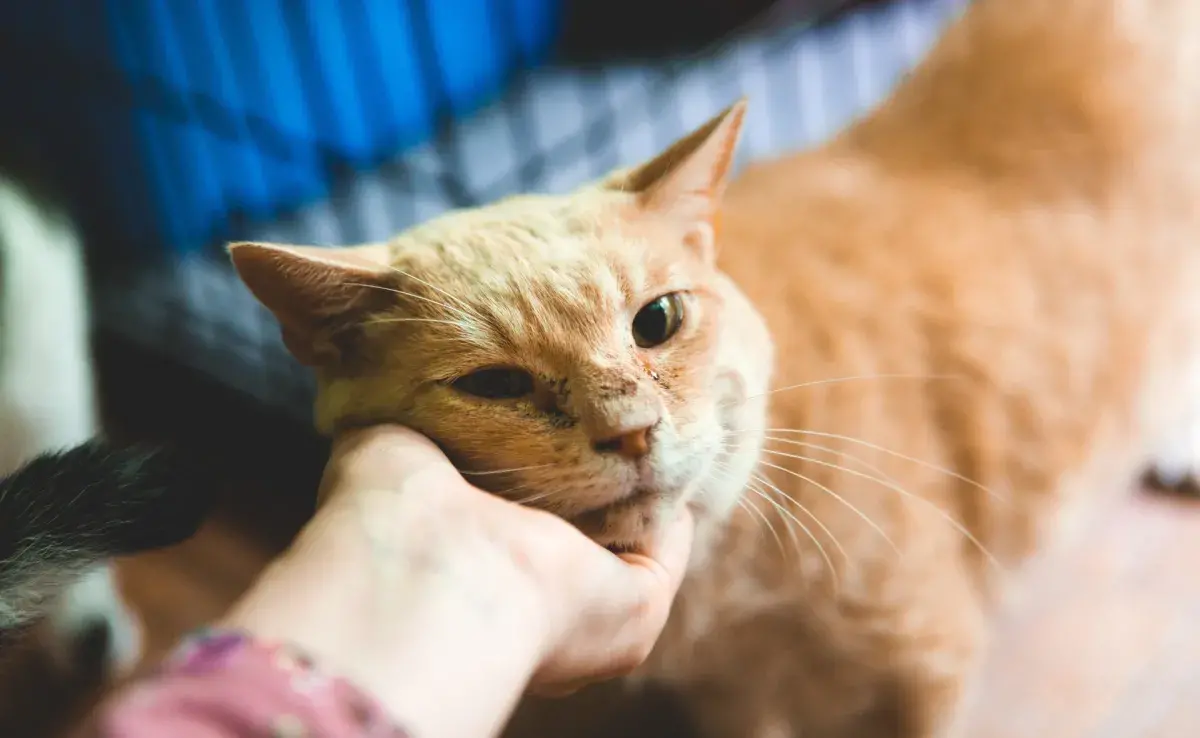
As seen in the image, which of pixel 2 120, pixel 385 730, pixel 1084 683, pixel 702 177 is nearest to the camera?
pixel 385 730

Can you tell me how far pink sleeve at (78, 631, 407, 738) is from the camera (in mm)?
421

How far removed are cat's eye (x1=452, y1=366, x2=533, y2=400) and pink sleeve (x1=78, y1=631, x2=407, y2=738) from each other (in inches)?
12.6

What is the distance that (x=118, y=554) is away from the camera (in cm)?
78

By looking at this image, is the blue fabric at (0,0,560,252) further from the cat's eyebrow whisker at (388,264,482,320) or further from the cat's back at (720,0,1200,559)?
the cat's eyebrow whisker at (388,264,482,320)

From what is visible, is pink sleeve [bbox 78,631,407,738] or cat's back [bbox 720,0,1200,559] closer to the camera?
pink sleeve [bbox 78,631,407,738]

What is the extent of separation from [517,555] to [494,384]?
0.59 feet

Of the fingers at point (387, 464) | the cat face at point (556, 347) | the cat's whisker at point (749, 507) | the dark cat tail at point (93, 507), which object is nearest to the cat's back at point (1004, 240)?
the cat's whisker at point (749, 507)

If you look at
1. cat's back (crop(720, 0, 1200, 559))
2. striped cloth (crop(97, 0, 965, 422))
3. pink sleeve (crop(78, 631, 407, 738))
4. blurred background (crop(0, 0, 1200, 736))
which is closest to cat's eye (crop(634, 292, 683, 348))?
cat's back (crop(720, 0, 1200, 559))

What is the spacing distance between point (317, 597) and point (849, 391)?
77cm

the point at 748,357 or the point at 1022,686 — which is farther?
the point at 1022,686

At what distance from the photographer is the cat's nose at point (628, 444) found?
70cm

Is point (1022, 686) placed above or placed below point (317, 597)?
below

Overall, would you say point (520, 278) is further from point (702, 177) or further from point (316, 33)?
point (316, 33)

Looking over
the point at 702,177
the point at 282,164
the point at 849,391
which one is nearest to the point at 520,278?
the point at 702,177
